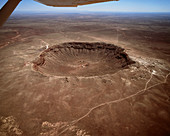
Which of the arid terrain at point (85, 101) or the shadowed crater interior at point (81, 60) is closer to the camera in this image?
the arid terrain at point (85, 101)

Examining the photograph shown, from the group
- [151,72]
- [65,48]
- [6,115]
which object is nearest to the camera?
[6,115]

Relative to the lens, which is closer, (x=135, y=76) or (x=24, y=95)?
(x=24, y=95)

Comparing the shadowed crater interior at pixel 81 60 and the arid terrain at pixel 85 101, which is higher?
the shadowed crater interior at pixel 81 60

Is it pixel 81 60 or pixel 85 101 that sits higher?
pixel 81 60

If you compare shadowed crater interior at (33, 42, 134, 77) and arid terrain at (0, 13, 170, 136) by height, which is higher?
shadowed crater interior at (33, 42, 134, 77)

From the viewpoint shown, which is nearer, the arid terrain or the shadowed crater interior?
the arid terrain

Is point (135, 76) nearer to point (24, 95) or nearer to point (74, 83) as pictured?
point (74, 83)

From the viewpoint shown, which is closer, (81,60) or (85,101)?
(85,101)

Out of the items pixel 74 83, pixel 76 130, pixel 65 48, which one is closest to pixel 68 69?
pixel 74 83
